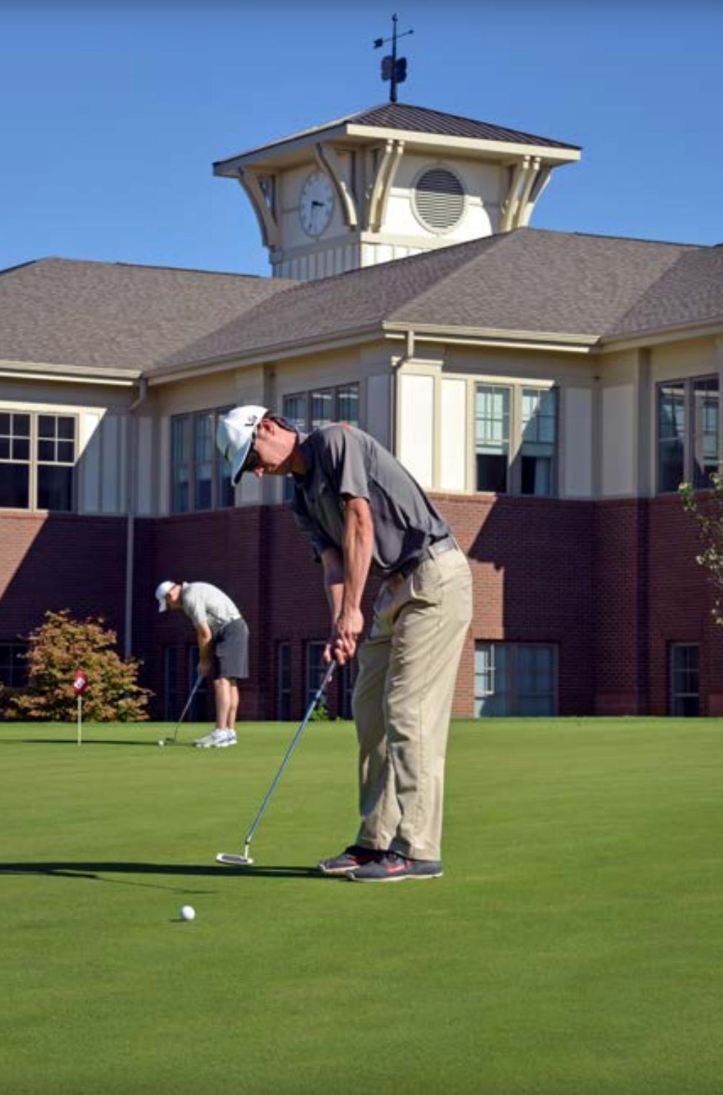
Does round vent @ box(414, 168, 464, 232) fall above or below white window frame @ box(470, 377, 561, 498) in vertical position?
above

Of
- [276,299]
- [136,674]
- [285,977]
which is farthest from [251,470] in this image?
[276,299]

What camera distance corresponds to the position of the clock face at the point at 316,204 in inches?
2245

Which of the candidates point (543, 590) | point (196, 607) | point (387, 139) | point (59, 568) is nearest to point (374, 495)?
point (196, 607)

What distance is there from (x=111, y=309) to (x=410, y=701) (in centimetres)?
4189

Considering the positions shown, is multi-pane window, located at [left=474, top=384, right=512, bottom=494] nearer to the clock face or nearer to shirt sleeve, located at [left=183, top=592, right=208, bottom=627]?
the clock face

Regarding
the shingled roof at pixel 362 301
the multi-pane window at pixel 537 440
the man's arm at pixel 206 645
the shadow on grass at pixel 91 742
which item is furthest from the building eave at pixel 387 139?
the man's arm at pixel 206 645

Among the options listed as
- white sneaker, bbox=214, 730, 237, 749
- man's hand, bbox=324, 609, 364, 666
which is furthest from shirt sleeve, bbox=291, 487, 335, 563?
white sneaker, bbox=214, 730, 237, 749

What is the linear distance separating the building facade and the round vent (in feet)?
4.02

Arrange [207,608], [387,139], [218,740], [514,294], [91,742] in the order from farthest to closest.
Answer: [387,139] → [514,294] → [91,742] → [207,608] → [218,740]

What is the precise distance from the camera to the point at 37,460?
4869 centimetres

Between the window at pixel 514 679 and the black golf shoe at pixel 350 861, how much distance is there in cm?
3246

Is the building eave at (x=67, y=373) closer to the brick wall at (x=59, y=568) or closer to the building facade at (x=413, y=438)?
the building facade at (x=413, y=438)

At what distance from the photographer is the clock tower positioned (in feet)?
180

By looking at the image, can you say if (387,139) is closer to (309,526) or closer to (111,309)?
(111,309)
